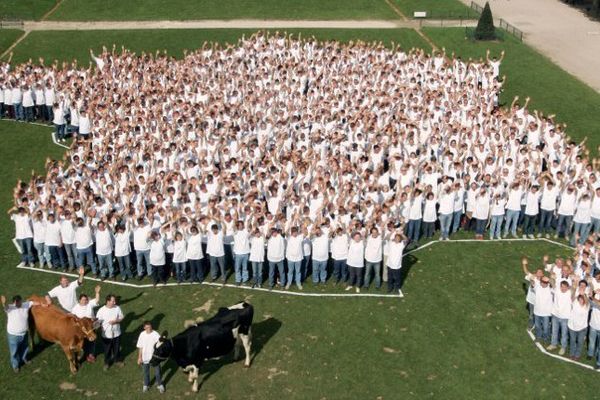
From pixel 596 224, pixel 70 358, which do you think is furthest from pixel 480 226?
pixel 70 358

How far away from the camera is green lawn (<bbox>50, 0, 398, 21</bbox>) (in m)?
50.7

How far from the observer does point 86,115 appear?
29.3 m

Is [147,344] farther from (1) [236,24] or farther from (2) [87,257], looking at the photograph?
(1) [236,24]

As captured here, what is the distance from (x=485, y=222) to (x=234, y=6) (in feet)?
117

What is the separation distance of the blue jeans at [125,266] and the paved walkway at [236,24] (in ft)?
103

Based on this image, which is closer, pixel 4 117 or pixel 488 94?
pixel 488 94

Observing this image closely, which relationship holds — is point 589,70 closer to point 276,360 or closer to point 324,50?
point 324,50

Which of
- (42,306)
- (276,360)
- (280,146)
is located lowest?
(276,360)

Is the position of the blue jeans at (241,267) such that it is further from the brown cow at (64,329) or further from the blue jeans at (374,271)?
the brown cow at (64,329)

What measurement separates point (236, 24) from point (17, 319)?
120ft

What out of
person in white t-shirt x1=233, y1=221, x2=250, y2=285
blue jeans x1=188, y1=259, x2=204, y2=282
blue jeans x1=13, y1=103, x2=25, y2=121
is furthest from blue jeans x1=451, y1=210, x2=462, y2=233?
blue jeans x1=13, y1=103, x2=25, y2=121

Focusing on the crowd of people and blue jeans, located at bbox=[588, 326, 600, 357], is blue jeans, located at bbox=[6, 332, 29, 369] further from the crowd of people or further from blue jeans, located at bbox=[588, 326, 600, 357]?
blue jeans, located at bbox=[588, 326, 600, 357]

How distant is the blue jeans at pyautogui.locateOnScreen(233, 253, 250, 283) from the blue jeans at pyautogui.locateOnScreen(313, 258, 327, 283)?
77.2 inches

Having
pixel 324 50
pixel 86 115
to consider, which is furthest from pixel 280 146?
pixel 324 50
